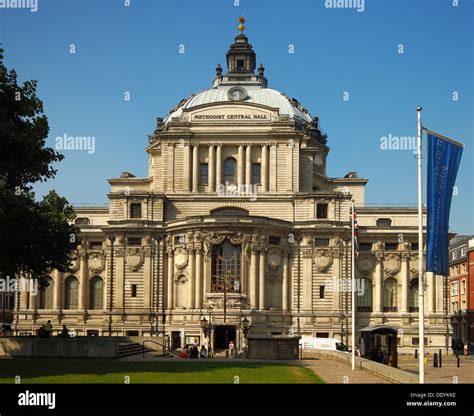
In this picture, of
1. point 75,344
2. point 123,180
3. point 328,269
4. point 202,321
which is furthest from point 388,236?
point 75,344

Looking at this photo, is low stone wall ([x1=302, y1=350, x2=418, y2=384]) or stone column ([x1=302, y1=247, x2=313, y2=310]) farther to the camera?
stone column ([x1=302, y1=247, x2=313, y2=310])

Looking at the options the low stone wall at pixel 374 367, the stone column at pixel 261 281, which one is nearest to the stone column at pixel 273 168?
the stone column at pixel 261 281

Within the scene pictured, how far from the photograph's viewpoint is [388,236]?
326 ft

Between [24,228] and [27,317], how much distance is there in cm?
5448

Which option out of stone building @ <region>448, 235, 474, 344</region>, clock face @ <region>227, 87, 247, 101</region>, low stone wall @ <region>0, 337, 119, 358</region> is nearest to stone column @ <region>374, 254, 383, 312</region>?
stone building @ <region>448, 235, 474, 344</region>

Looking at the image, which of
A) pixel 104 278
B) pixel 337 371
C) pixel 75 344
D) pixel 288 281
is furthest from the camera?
pixel 104 278

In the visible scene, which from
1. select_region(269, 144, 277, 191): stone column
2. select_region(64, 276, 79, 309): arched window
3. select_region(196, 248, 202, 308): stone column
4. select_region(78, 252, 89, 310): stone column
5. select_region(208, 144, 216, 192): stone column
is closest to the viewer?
select_region(196, 248, 202, 308): stone column

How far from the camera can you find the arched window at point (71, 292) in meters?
104

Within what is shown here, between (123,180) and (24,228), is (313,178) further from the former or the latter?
(24,228)

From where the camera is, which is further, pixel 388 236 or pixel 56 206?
pixel 388 236

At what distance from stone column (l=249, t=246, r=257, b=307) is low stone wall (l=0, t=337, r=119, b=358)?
37.4 meters

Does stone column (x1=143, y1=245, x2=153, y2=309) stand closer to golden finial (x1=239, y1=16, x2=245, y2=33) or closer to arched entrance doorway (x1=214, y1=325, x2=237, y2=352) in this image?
arched entrance doorway (x1=214, y1=325, x2=237, y2=352)

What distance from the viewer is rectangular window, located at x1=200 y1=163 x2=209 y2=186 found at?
328ft

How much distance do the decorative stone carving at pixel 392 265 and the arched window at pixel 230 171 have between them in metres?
21.1
